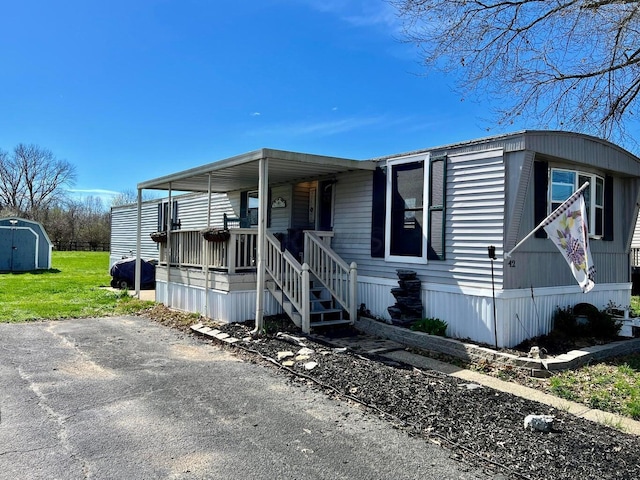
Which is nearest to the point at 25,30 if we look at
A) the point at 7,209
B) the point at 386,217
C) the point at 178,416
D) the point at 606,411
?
the point at 386,217

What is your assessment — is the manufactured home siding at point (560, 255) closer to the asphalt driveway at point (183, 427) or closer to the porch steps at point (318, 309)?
the porch steps at point (318, 309)

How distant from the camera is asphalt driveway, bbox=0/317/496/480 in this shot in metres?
2.89

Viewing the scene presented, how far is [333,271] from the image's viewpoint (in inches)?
327

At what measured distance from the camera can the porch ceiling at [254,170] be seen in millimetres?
7207

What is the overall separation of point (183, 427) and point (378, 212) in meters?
5.33

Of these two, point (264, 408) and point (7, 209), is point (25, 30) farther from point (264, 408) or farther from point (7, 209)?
point (7, 209)

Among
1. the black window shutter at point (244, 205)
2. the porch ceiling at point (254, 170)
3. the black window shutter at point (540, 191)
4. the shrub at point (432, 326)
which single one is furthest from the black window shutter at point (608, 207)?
the black window shutter at point (244, 205)

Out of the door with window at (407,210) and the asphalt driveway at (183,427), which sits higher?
the door with window at (407,210)

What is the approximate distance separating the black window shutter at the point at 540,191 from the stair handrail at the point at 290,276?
11.8 ft

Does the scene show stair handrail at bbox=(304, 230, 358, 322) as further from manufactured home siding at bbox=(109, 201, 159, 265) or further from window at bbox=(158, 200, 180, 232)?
manufactured home siding at bbox=(109, 201, 159, 265)

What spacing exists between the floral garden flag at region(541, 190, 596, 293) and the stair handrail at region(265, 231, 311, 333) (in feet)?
11.8

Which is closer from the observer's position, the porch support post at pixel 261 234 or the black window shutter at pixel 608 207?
the porch support post at pixel 261 234

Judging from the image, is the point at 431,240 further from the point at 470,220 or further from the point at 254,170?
the point at 254,170

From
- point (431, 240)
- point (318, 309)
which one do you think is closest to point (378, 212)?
point (431, 240)
